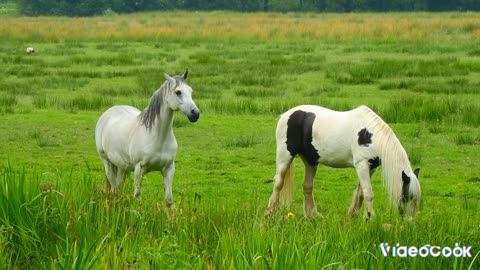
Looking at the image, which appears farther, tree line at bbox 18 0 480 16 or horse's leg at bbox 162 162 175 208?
tree line at bbox 18 0 480 16

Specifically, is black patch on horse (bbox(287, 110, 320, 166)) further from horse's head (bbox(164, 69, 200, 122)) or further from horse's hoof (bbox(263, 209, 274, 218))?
horse's hoof (bbox(263, 209, 274, 218))

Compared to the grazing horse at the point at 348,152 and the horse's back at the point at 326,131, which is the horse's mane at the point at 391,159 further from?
the horse's back at the point at 326,131

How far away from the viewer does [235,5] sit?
87438 mm

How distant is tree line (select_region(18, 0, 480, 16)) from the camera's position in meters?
82.0

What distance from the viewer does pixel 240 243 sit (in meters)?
6.65

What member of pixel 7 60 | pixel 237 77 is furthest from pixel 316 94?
pixel 7 60

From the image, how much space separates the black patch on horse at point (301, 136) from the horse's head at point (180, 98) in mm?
1214

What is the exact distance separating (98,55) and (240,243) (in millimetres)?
23663

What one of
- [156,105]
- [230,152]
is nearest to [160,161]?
[156,105]

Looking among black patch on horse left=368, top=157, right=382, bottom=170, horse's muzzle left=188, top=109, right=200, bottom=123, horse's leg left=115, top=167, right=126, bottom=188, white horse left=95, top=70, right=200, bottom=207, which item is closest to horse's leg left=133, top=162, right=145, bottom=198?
white horse left=95, top=70, right=200, bottom=207

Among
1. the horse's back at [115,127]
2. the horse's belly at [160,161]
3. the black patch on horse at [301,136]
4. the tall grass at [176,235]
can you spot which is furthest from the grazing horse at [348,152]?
the horse's back at [115,127]

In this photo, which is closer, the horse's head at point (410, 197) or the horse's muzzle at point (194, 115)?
the horse's head at point (410, 197)

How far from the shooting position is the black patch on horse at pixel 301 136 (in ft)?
31.9

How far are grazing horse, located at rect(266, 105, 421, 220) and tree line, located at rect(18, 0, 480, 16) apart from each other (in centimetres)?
7314
